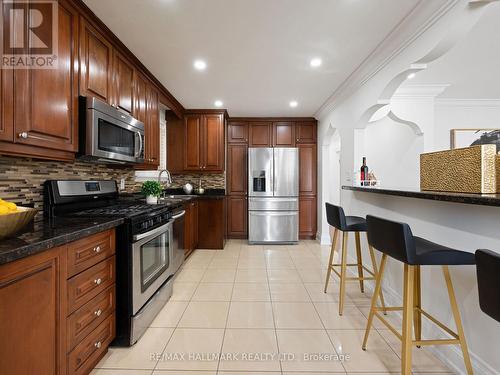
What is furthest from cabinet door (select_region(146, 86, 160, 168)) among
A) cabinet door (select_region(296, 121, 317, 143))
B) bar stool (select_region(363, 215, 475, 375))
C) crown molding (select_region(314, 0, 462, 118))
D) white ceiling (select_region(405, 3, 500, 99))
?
white ceiling (select_region(405, 3, 500, 99))

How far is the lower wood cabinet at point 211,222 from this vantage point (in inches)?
175

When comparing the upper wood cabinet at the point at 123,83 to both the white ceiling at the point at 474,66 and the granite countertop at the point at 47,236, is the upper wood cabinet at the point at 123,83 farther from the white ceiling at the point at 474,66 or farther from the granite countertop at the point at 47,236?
the white ceiling at the point at 474,66

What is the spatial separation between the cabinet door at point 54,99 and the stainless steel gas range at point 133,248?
1.61ft

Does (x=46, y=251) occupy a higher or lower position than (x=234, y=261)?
higher

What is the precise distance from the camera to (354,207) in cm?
318

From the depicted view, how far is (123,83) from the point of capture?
2457 mm

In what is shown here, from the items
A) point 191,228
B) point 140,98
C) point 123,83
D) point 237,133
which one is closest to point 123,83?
point 123,83

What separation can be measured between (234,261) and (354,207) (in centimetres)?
185

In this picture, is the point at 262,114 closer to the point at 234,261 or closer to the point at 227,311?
the point at 234,261

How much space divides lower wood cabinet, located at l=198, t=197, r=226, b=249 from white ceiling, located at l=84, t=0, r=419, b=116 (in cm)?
193

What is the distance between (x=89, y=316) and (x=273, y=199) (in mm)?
3559

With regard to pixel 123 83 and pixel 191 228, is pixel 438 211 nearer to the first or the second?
pixel 123 83

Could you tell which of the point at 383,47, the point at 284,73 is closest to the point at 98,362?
the point at 284,73

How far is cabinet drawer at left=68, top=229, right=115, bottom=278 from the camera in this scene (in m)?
1.34
